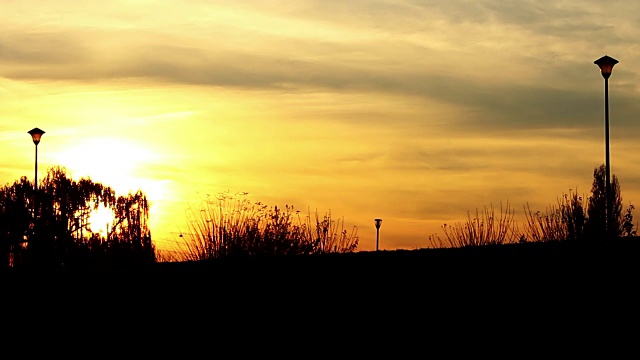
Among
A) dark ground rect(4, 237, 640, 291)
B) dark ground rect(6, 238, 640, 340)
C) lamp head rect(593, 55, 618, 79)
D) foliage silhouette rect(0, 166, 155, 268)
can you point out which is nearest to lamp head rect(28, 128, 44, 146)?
foliage silhouette rect(0, 166, 155, 268)

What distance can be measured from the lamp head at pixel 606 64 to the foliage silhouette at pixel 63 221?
22407 mm

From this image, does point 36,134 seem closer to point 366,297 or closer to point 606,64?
point 606,64

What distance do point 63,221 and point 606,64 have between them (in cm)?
2572

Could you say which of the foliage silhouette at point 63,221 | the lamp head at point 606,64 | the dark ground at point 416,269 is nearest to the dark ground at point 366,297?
the dark ground at point 416,269

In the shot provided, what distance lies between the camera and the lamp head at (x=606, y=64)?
2284 centimetres

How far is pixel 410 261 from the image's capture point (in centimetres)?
702

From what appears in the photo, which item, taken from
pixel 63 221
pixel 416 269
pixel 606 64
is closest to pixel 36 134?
pixel 63 221

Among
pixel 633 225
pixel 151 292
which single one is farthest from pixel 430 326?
pixel 633 225

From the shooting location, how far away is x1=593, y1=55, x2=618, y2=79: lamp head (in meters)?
22.8

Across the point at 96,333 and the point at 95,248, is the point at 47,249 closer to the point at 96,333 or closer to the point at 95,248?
the point at 95,248

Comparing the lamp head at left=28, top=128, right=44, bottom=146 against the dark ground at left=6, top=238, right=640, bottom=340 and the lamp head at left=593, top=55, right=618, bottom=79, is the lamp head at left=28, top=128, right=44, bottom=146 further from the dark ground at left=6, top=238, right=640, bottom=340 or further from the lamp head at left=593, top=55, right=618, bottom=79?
the dark ground at left=6, top=238, right=640, bottom=340

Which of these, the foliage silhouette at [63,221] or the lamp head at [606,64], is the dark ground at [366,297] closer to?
the lamp head at [606,64]

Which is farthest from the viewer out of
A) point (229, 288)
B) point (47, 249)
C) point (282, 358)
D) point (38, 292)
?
point (47, 249)

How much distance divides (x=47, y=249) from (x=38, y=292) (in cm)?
3177
